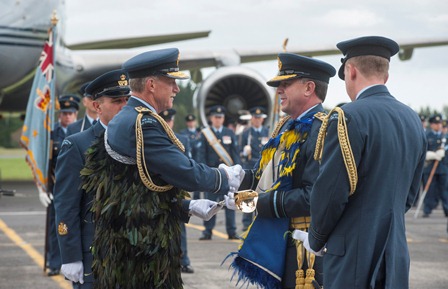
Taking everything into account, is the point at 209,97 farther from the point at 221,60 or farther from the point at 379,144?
the point at 379,144

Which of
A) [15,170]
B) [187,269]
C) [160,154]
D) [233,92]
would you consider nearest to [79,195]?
[160,154]

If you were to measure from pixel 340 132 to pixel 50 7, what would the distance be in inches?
570

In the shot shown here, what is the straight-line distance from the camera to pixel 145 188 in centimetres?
393

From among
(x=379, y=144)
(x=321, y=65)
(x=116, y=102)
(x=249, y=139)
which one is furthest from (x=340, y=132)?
(x=249, y=139)

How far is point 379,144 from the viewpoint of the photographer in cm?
353

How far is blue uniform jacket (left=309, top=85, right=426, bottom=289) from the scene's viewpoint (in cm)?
350

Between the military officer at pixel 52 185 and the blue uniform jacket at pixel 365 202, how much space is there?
221 inches

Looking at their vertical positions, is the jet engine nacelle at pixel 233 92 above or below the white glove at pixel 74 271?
below

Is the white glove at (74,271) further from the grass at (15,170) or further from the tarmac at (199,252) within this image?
the grass at (15,170)

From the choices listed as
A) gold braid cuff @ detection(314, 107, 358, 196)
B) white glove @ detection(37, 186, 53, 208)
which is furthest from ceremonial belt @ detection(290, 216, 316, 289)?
white glove @ detection(37, 186, 53, 208)

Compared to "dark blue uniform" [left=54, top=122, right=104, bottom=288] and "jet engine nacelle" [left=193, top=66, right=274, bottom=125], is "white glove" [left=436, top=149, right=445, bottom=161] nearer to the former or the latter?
"jet engine nacelle" [left=193, top=66, right=274, bottom=125]

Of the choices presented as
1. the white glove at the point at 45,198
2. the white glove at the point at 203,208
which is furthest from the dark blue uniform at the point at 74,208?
the white glove at the point at 45,198

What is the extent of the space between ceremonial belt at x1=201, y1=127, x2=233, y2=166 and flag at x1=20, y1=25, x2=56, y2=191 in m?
3.70

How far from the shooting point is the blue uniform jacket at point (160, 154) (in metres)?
3.88
